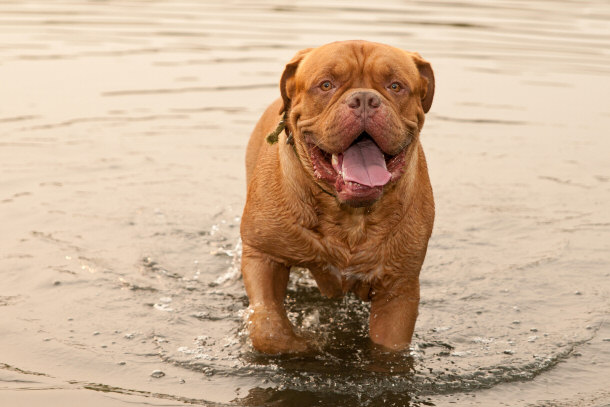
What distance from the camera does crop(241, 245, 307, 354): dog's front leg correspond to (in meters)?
4.90

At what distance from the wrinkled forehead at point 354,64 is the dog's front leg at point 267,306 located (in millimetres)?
1007

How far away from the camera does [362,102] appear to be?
4355mm

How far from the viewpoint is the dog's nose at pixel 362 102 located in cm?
436

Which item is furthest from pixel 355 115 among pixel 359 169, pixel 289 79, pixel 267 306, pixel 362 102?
pixel 267 306

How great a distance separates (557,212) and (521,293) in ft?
5.78

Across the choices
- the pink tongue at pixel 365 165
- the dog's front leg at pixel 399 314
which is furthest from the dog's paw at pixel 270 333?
the pink tongue at pixel 365 165

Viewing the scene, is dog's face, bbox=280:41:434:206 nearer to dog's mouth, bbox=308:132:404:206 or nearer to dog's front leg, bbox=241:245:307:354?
dog's mouth, bbox=308:132:404:206

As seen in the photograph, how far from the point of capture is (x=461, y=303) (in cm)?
593

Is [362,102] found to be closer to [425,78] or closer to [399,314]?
[425,78]

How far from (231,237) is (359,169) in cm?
267

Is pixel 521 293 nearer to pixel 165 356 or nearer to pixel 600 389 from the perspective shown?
pixel 600 389

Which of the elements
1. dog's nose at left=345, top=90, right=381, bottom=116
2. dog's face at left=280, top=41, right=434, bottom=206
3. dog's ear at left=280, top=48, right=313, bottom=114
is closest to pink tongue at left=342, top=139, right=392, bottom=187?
dog's face at left=280, top=41, right=434, bottom=206

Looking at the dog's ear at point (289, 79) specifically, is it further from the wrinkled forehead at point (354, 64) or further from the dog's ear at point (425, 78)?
the dog's ear at point (425, 78)

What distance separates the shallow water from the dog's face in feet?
3.32
